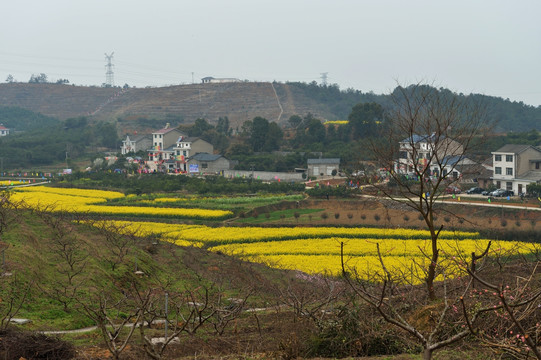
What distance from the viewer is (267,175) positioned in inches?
2164

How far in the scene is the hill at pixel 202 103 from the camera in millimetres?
96812

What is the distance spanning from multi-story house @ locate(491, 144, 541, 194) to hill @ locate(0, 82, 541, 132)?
50218 millimetres

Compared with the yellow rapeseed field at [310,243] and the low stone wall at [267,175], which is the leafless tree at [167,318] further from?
the low stone wall at [267,175]

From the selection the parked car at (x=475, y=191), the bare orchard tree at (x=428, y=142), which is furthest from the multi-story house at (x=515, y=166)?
the bare orchard tree at (x=428, y=142)

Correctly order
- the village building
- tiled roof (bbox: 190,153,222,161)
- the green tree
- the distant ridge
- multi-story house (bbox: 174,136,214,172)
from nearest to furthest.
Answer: tiled roof (bbox: 190,153,222,161), multi-story house (bbox: 174,136,214,172), the green tree, the village building, the distant ridge

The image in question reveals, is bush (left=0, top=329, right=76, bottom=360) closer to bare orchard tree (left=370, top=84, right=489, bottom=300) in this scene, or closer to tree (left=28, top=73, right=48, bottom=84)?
bare orchard tree (left=370, top=84, right=489, bottom=300)

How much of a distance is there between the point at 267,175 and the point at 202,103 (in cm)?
5497

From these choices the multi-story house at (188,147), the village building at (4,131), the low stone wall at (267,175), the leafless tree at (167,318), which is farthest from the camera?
the village building at (4,131)

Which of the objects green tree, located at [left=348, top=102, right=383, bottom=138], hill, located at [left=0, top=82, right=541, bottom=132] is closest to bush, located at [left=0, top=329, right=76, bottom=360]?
green tree, located at [left=348, top=102, right=383, bottom=138]

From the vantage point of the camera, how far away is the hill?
9681 centimetres

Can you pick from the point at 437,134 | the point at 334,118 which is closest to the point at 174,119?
the point at 334,118

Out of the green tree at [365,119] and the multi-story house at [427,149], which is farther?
the green tree at [365,119]

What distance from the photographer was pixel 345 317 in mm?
9875

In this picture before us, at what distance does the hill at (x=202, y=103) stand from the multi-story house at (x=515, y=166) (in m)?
50.2
